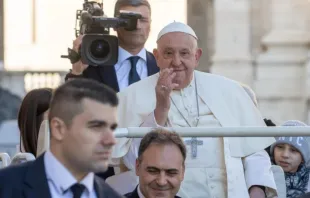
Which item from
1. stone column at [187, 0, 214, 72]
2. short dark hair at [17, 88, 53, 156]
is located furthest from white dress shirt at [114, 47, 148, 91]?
stone column at [187, 0, 214, 72]

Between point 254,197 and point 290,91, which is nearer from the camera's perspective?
point 254,197

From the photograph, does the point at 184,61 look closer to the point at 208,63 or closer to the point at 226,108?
the point at 226,108

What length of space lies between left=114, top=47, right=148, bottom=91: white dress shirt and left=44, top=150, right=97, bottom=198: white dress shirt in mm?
3634

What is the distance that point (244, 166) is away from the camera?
9.30 m

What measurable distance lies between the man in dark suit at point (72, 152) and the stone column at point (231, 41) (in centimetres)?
2292

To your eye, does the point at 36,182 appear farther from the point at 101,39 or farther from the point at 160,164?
the point at 101,39

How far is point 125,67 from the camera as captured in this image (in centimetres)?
1026

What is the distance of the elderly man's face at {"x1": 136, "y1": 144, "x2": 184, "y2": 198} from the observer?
26.8 feet

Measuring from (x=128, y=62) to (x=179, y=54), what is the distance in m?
1.11

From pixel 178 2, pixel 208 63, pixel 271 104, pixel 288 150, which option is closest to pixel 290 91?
pixel 271 104

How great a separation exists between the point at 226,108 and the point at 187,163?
0.49 m

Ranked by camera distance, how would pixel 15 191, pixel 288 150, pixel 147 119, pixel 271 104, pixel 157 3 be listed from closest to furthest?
pixel 15 191, pixel 147 119, pixel 288 150, pixel 271 104, pixel 157 3

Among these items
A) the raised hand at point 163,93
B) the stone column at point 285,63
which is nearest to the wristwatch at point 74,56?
the raised hand at point 163,93

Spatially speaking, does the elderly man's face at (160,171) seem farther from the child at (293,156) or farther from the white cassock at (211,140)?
the child at (293,156)
